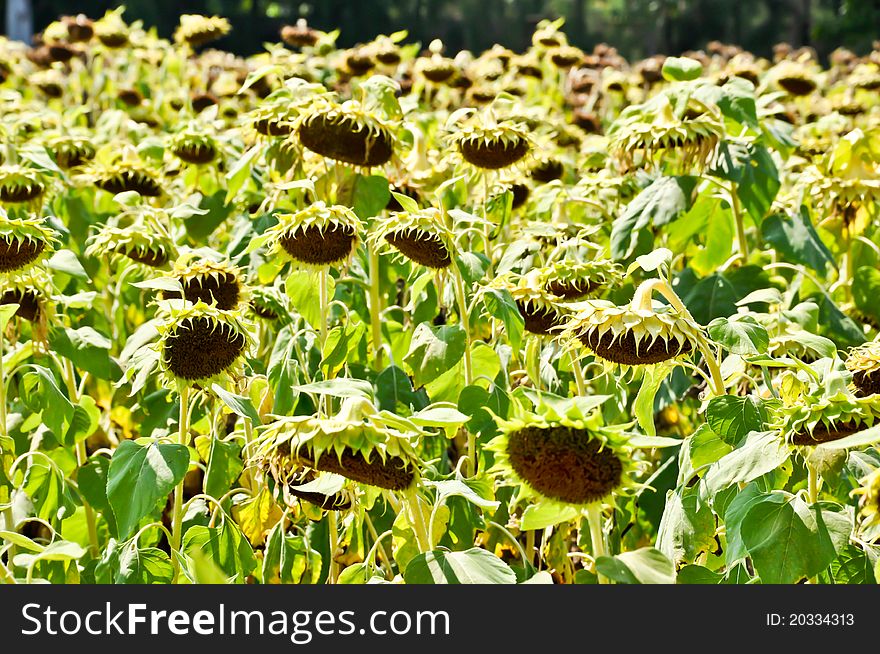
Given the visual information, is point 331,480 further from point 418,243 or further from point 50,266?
point 50,266

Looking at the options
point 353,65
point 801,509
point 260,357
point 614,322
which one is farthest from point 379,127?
point 353,65

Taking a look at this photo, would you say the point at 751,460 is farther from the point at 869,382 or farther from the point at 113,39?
the point at 113,39

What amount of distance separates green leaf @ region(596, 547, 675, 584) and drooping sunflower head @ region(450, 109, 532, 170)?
1.21 m

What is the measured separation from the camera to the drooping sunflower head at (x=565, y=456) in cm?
104

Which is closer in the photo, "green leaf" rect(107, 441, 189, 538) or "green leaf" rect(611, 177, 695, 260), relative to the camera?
"green leaf" rect(107, 441, 189, 538)

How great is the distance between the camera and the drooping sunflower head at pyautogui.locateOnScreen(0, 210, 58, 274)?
1646 mm

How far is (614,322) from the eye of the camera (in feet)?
4.58

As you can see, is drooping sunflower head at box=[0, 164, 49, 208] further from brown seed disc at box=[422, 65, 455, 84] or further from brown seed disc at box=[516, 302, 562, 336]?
brown seed disc at box=[422, 65, 455, 84]

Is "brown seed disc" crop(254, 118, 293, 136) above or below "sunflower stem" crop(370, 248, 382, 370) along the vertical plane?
above

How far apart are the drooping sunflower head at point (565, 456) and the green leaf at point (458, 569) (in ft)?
0.46

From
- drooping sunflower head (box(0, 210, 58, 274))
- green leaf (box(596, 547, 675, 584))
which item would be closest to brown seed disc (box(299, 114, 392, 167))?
drooping sunflower head (box(0, 210, 58, 274))

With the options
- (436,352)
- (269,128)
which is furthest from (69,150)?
(436,352)

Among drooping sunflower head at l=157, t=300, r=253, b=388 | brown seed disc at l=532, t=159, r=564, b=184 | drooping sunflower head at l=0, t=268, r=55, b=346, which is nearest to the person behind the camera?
drooping sunflower head at l=157, t=300, r=253, b=388

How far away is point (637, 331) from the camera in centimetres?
138
